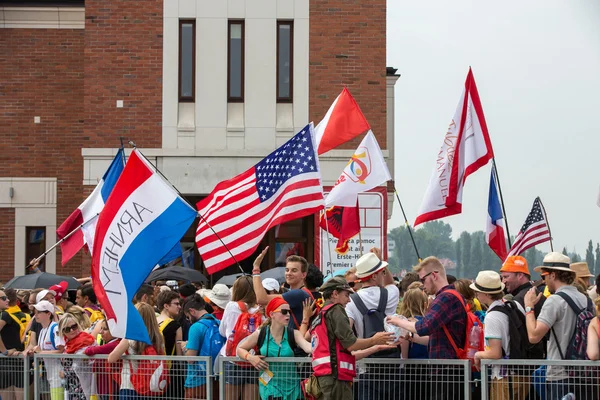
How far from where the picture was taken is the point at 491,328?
28.9 feet

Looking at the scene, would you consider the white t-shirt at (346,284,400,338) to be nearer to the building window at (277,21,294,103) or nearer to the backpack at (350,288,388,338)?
A: the backpack at (350,288,388,338)

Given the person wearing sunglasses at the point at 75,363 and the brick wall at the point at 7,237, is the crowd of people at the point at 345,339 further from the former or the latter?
the brick wall at the point at 7,237

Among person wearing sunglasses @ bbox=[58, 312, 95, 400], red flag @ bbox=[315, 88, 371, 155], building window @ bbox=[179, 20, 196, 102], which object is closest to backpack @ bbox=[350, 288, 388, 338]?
person wearing sunglasses @ bbox=[58, 312, 95, 400]

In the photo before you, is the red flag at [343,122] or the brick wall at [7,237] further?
the brick wall at [7,237]

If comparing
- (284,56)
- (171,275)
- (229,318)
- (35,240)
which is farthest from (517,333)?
(35,240)

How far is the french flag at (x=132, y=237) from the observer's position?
965cm

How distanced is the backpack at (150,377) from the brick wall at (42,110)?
17071 mm

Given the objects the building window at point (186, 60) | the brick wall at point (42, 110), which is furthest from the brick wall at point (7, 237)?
the building window at point (186, 60)

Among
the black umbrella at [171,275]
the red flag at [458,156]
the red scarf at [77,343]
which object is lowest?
the red scarf at [77,343]

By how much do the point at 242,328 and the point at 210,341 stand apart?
480mm

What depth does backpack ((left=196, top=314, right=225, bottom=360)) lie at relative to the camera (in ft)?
33.2

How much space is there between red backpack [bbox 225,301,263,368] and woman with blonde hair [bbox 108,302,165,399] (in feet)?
2.44

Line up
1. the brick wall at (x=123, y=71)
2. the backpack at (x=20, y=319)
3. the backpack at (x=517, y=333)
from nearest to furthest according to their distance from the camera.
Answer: the backpack at (x=517, y=333) < the backpack at (x=20, y=319) < the brick wall at (x=123, y=71)

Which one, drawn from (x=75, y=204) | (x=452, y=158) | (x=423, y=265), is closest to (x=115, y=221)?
(x=423, y=265)
